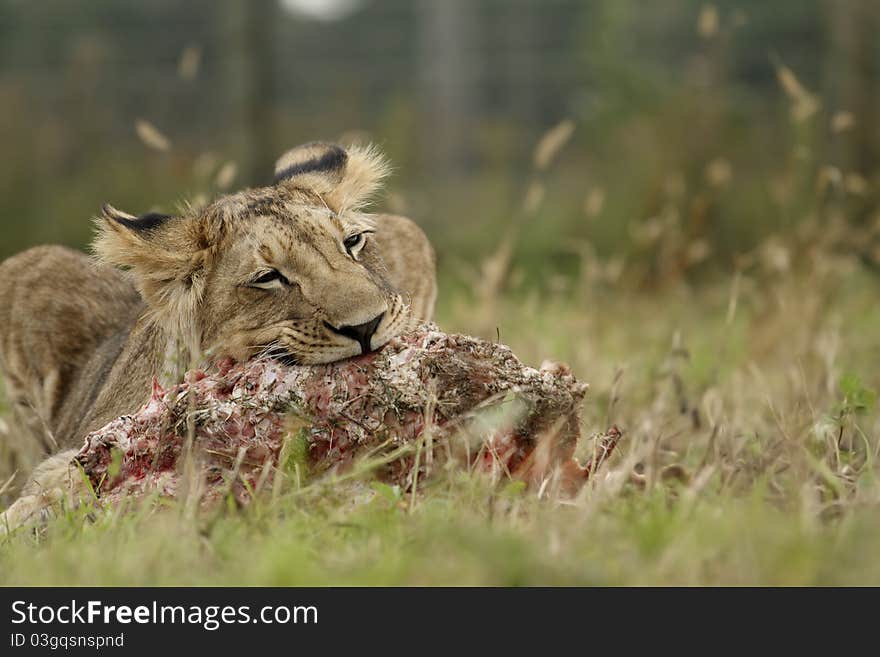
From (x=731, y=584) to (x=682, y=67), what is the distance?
11426 millimetres

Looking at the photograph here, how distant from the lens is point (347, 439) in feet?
11.4

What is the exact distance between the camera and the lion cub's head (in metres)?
3.57

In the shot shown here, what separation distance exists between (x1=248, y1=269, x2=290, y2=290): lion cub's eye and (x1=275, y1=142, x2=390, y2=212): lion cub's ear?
22.9 inches

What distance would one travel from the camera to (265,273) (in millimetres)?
3803

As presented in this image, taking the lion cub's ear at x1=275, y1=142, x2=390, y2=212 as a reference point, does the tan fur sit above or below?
below

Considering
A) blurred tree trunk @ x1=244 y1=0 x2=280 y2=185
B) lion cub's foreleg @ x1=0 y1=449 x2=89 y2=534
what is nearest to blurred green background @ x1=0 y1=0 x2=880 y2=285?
blurred tree trunk @ x1=244 y1=0 x2=280 y2=185

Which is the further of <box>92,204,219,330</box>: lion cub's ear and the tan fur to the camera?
<box>92,204,219,330</box>: lion cub's ear

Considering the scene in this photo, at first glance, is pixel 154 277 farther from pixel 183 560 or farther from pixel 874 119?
pixel 874 119

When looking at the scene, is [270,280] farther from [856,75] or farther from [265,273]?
[856,75]

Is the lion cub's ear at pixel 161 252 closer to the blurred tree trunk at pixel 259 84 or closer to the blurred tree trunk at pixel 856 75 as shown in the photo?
the blurred tree trunk at pixel 259 84

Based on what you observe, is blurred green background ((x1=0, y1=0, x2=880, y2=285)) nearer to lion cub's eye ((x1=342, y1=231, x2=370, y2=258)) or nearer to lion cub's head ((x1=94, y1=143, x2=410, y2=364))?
lion cub's eye ((x1=342, y1=231, x2=370, y2=258))

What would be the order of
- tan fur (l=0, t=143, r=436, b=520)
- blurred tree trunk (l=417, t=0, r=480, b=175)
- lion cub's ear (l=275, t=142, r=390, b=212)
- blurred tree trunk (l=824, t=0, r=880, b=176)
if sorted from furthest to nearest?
blurred tree trunk (l=417, t=0, r=480, b=175) → blurred tree trunk (l=824, t=0, r=880, b=176) → lion cub's ear (l=275, t=142, r=390, b=212) → tan fur (l=0, t=143, r=436, b=520)

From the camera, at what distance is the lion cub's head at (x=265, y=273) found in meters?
3.57

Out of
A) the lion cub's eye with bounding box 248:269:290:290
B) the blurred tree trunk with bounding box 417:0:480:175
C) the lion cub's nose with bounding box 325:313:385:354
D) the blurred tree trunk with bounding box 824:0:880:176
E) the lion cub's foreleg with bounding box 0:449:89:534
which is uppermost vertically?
the blurred tree trunk with bounding box 417:0:480:175
